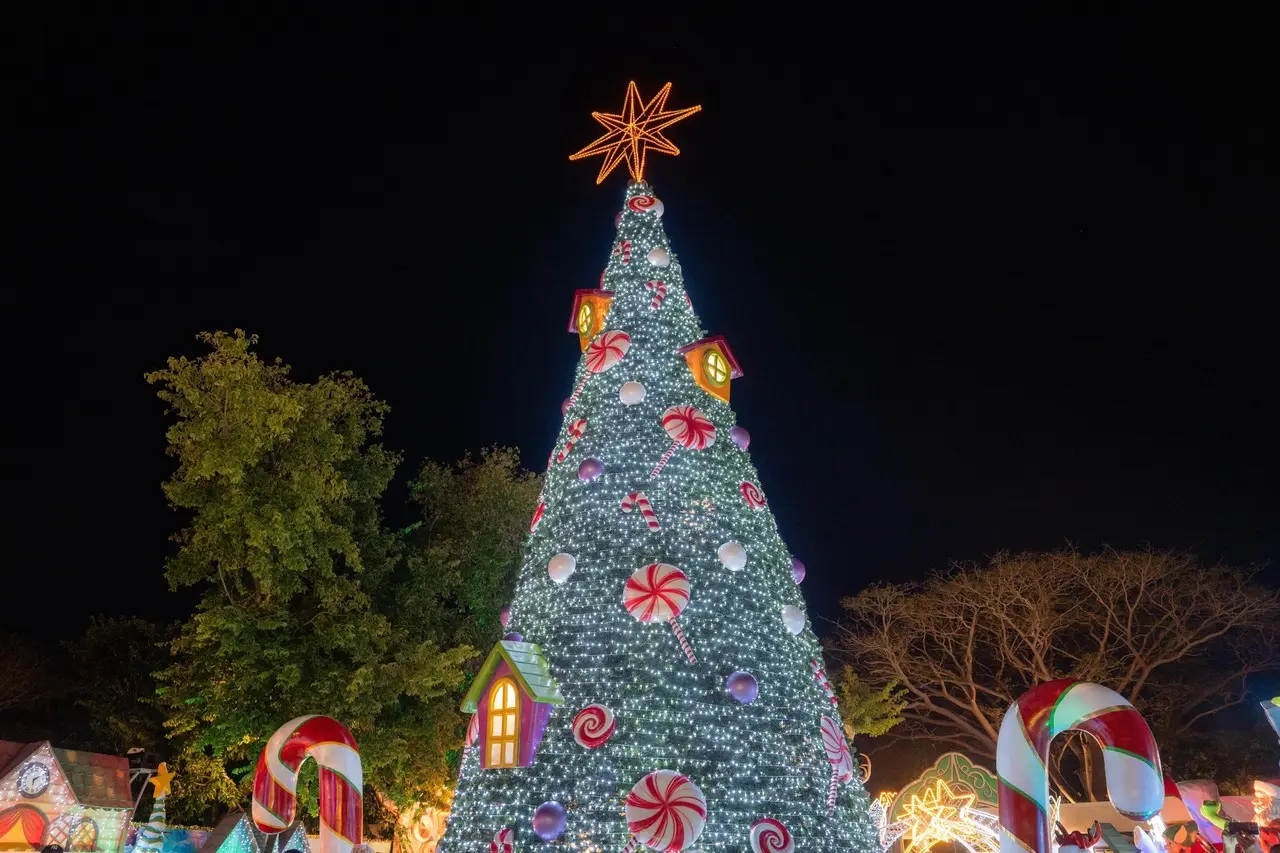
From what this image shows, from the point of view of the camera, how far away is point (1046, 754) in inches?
209

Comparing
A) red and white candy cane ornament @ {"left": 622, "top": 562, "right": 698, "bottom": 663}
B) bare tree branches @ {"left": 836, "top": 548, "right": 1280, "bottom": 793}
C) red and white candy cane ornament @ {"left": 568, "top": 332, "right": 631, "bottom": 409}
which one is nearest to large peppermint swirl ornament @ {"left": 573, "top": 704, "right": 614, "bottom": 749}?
red and white candy cane ornament @ {"left": 622, "top": 562, "right": 698, "bottom": 663}

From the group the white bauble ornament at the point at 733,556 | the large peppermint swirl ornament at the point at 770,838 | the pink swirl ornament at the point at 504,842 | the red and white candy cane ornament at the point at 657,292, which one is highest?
the red and white candy cane ornament at the point at 657,292

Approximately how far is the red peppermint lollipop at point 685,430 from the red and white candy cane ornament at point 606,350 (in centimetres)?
96

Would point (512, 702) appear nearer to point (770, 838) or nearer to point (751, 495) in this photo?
point (770, 838)

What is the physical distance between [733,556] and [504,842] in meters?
3.22

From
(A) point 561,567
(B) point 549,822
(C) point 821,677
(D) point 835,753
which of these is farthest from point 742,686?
(A) point 561,567

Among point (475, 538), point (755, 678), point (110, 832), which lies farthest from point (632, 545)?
point (475, 538)

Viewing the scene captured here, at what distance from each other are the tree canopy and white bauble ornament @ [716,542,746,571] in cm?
617

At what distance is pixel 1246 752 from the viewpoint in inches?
805

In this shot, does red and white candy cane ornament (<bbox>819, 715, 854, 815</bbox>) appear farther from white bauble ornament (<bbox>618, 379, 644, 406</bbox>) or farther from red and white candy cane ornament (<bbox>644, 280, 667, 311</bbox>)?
red and white candy cane ornament (<bbox>644, 280, 667, 311</bbox>)

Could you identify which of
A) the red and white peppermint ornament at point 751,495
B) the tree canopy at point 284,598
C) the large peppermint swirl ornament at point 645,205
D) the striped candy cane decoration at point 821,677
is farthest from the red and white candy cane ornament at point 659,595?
the tree canopy at point 284,598

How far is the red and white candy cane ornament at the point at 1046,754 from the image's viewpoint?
4.87m

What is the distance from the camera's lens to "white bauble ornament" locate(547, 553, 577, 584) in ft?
27.2

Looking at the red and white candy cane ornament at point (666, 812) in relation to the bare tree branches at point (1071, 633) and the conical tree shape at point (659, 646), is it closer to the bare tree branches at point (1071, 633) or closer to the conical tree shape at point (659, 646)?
the conical tree shape at point (659, 646)
